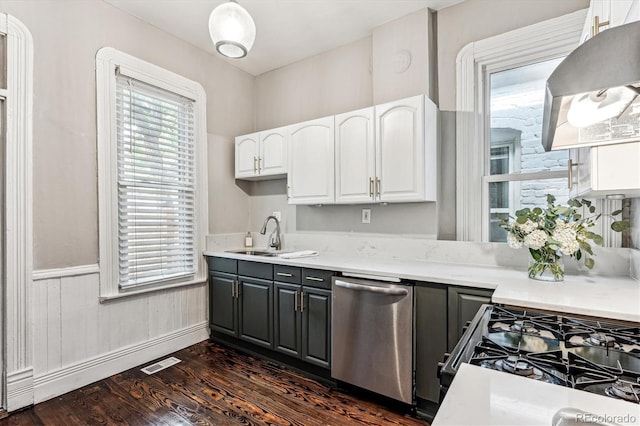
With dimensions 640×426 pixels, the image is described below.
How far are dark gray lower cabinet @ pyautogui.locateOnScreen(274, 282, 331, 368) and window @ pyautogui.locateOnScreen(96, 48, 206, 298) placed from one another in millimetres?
1102

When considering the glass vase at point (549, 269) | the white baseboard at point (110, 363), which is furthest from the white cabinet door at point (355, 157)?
the white baseboard at point (110, 363)

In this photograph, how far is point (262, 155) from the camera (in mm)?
3482

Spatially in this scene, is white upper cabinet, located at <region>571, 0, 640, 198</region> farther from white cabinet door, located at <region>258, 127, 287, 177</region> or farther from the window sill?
the window sill

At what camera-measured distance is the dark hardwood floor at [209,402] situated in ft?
6.83

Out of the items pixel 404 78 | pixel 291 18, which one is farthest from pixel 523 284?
pixel 291 18

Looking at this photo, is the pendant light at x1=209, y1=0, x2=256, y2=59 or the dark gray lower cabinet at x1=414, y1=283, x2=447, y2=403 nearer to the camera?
the pendant light at x1=209, y1=0, x2=256, y2=59

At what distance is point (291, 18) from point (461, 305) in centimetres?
267

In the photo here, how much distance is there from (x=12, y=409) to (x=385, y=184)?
2.97 metres

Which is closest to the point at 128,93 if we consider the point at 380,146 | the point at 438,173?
the point at 380,146

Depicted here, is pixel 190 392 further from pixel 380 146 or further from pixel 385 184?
pixel 380 146

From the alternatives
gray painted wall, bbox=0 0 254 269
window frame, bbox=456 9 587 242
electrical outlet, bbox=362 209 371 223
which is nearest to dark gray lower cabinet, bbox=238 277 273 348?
electrical outlet, bbox=362 209 371 223

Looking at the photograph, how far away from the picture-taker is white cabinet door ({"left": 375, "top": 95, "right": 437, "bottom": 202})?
8.17 ft

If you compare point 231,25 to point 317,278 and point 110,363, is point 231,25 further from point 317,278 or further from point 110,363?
point 110,363

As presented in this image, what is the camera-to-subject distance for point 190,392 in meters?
2.40
